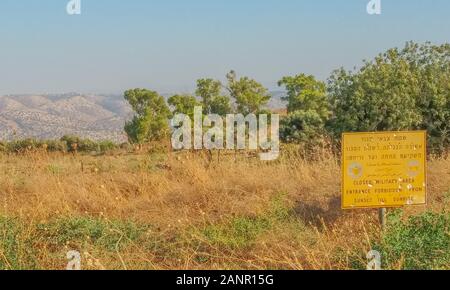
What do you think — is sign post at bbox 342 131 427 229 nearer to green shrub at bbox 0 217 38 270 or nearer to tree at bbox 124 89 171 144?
green shrub at bbox 0 217 38 270

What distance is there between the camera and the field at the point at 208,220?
17.4 ft

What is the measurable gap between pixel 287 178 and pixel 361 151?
270 centimetres

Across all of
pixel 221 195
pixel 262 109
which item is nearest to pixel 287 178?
pixel 221 195

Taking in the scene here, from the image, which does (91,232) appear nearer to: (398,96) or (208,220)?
(208,220)

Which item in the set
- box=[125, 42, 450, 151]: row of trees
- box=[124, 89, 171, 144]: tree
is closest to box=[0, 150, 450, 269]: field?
box=[125, 42, 450, 151]: row of trees

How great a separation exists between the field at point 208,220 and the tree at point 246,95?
20732 millimetres

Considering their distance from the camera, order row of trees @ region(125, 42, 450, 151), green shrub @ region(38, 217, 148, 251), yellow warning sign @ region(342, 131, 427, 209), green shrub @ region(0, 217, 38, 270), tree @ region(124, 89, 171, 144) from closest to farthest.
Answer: green shrub @ region(0, 217, 38, 270), yellow warning sign @ region(342, 131, 427, 209), green shrub @ region(38, 217, 148, 251), row of trees @ region(125, 42, 450, 151), tree @ region(124, 89, 171, 144)

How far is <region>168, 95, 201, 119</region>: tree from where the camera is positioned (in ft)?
103

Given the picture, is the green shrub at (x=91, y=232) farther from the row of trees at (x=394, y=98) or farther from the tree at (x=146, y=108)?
the tree at (x=146, y=108)

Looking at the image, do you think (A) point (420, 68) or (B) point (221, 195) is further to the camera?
(A) point (420, 68)

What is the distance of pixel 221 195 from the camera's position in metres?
7.82

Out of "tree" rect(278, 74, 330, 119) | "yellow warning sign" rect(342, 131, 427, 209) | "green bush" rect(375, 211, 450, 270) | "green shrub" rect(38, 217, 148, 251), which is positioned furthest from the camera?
"tree" rect(278, 74, 330, 119)

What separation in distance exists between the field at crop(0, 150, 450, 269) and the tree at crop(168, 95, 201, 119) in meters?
21.4
